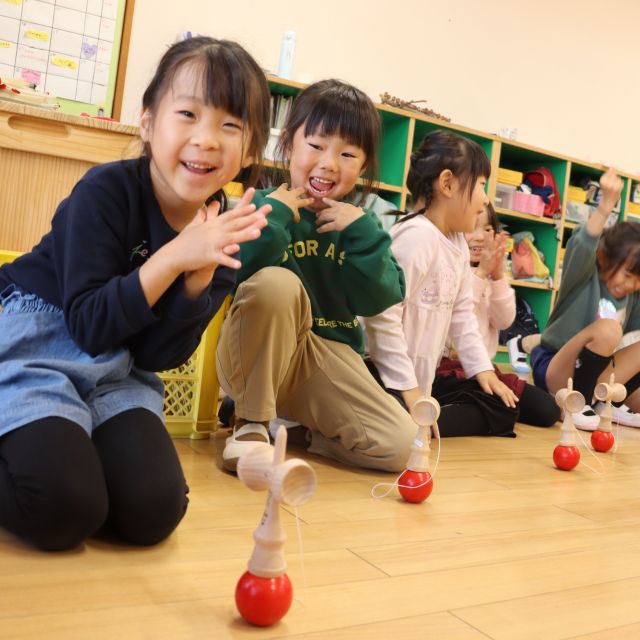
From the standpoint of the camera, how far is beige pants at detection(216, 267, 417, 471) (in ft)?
4.52

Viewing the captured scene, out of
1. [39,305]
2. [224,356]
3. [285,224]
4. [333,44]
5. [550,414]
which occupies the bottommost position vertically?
[550,414]

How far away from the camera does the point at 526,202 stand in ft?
12.9

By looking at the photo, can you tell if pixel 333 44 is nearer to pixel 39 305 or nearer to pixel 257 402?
pixel 257 402

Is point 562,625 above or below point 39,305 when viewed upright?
below

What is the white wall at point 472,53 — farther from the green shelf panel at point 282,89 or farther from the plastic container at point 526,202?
the plastic container at point 526,202

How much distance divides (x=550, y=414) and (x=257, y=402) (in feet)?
4.19

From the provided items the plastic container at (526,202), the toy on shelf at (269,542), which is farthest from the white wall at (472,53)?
the toy on shelf at (269,542)

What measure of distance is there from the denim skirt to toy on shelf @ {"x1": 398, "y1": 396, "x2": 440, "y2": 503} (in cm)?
43

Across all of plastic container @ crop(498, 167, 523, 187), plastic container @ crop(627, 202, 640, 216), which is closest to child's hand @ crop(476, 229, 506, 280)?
plastic container @ crop(498, 167, 523, 187)

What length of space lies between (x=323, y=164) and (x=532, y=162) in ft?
9.78

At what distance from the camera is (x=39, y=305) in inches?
40.9

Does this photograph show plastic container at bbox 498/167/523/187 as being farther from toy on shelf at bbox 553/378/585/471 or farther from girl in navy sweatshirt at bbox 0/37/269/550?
girl in navy sweatshirt at bbox 0/37/269/550

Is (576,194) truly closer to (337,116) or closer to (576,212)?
(576,212)

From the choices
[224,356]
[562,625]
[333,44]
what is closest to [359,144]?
[224,356]
